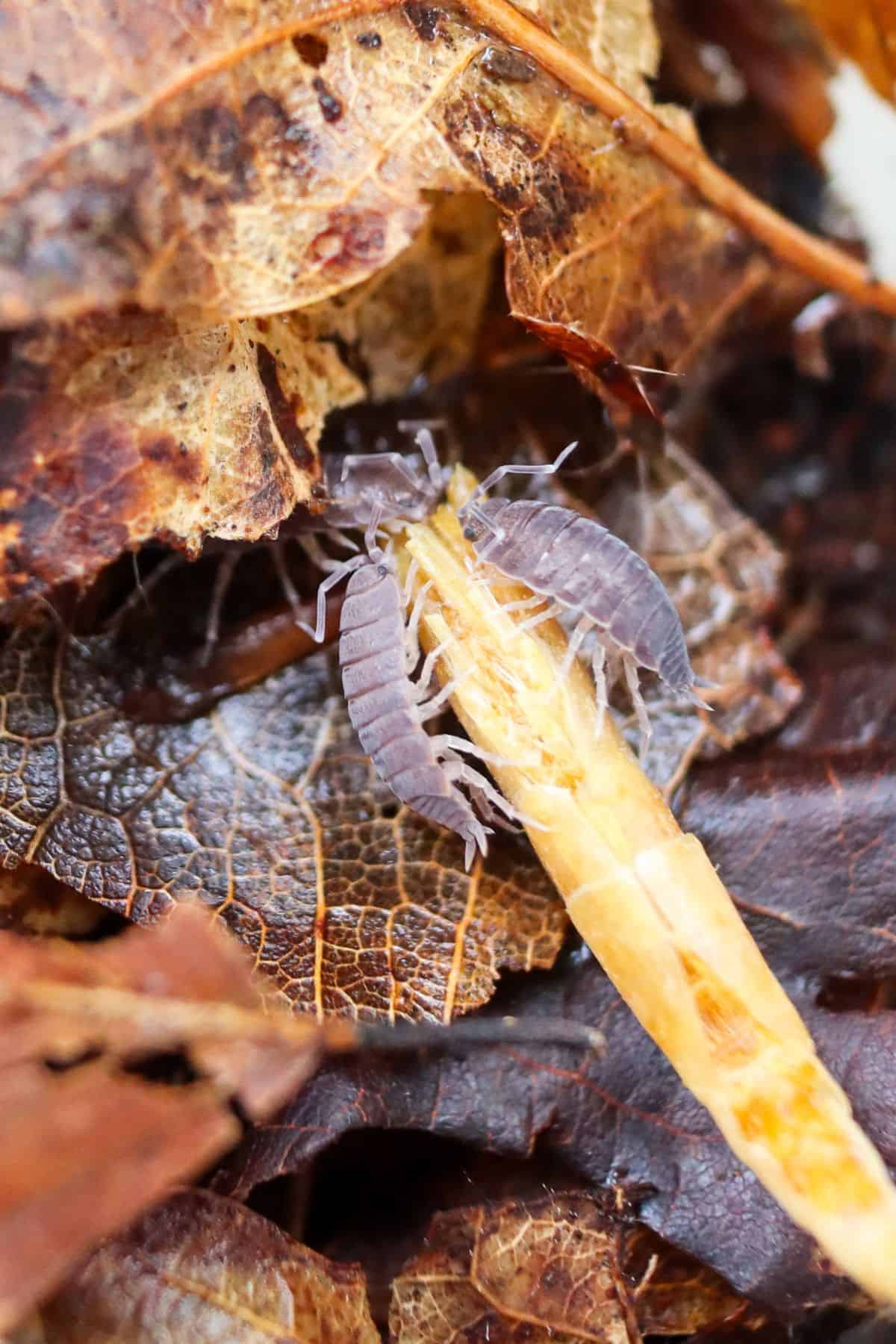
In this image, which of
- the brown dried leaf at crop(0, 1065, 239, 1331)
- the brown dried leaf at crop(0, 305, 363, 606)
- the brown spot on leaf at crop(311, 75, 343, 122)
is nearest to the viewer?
the brown dried leaf at crop(0, 1065, 239, 1331)

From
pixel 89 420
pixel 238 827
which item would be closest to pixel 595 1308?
pixel 238 827

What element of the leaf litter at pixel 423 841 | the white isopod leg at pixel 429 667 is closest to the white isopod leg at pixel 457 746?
the white isopod leg at pixel 429 667

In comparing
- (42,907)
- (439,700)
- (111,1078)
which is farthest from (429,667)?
(111,1078)

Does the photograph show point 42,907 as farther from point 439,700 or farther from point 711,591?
point 711,591

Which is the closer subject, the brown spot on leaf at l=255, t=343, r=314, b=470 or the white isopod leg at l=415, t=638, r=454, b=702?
the brown spot on leaf at l=255, t=343, r=314, b=470

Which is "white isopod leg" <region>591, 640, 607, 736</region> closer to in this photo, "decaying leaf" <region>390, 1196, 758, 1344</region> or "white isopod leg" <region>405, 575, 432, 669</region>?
"white isopod leg" <region>405, 575, 432, 669</region>

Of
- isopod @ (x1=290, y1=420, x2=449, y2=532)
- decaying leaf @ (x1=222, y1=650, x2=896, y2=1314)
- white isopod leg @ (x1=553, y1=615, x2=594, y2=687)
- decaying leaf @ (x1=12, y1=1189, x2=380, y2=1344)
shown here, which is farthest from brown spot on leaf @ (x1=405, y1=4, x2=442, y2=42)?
decaying leaf @ (x1=12, y1=1189, x2=380, y2=1344)

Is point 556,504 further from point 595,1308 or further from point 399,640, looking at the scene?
point 595,1308
